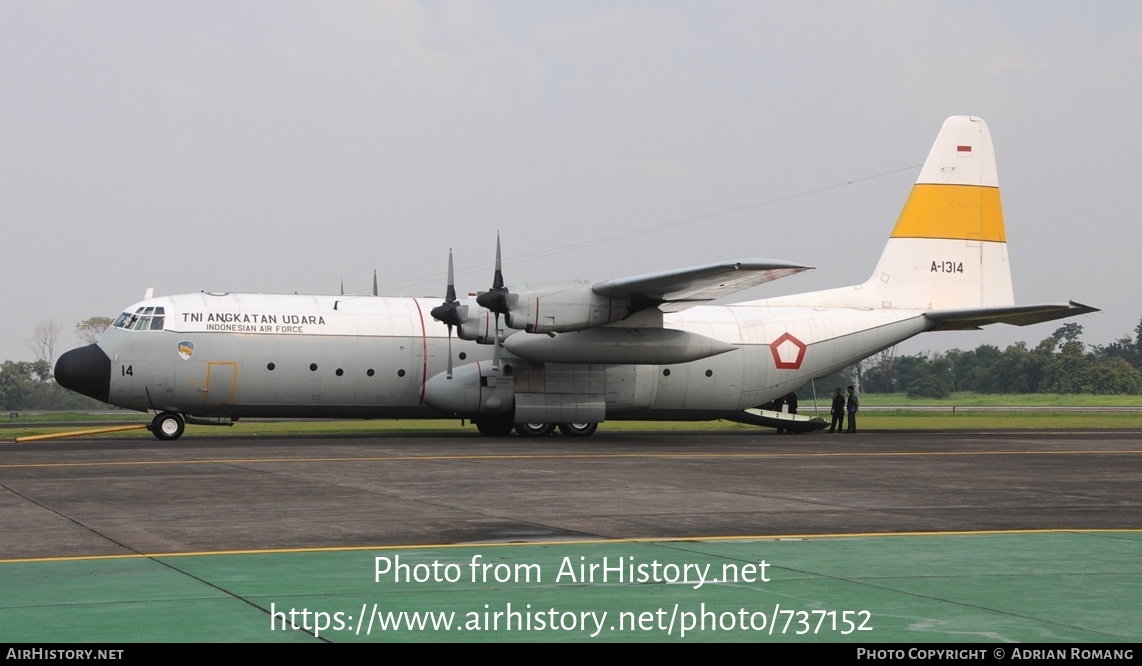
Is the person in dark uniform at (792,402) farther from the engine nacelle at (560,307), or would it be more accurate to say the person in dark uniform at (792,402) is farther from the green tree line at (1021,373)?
the green tree line at (1021,373)

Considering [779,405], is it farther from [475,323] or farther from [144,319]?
[144,319]

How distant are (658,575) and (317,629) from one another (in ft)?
9.49

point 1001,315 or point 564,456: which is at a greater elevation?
point 1001,315

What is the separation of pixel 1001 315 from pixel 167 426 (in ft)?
71.1

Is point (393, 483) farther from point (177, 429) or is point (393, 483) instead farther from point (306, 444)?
point (177, 429)

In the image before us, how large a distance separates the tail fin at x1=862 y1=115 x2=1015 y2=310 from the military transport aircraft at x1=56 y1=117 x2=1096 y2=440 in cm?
50

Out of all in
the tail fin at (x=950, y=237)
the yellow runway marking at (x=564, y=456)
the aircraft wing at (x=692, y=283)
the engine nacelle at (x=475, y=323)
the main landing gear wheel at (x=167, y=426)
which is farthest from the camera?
the tail fin at (x=950, y=237)

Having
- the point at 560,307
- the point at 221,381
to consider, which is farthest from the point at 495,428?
the point at 221,381

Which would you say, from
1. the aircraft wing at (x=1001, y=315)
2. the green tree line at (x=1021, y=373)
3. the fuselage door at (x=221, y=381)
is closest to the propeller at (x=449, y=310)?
the fuselage door at (x=221, y=381)

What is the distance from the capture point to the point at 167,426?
27.3m

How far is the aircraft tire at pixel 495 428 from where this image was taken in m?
29.9

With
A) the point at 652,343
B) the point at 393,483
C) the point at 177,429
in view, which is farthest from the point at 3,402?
the point at 393,483

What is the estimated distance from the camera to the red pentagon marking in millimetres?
31297

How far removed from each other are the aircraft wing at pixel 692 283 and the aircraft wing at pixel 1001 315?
7465 millimetres
